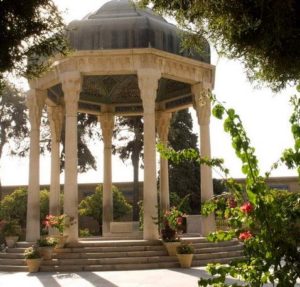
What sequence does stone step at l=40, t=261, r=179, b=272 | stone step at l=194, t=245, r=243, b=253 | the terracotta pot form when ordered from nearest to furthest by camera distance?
stone step at l=40, t=261, r=179, b=272
the terracotta pot
stone step at l=194, t=245, r=243, b=253

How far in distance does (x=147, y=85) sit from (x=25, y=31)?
32.8ft

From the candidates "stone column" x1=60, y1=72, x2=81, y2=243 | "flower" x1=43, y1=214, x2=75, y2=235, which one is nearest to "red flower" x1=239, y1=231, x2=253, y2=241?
"flower" x1=43, y1=214, x2=75, y2=235

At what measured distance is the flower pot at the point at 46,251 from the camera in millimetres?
14879

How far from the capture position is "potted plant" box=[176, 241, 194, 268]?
14.5 m

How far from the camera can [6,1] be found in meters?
6.85

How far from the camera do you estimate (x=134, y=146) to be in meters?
31.4

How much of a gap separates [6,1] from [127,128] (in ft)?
82.6

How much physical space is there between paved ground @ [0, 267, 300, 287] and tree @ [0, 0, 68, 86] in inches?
231

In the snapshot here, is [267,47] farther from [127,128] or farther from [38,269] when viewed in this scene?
[127,128]

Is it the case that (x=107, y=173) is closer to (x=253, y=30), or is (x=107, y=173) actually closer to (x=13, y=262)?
(x=13, y=262)

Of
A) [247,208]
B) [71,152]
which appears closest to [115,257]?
[71,152]

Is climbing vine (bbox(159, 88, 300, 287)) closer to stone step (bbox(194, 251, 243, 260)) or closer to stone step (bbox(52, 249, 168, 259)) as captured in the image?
stone step (bbox(52, 249, 168, 259))

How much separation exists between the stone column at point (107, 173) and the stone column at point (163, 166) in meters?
2.40

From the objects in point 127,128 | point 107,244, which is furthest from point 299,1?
point 127,128
